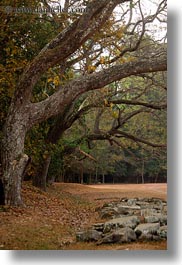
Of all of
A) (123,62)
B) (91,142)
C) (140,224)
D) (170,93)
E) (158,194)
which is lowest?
(140,224)

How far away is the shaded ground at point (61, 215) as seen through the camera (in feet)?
12.0

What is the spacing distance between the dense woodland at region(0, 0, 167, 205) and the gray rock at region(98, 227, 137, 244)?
20.8 inches

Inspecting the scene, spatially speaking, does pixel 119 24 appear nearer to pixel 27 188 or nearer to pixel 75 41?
pixel 75 41

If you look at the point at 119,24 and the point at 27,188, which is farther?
the point at 27,188

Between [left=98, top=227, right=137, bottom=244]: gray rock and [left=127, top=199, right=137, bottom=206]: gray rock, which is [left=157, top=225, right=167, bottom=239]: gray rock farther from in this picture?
[left=127, top=199, right=137, bottom=206]: gray rock

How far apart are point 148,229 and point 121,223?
0.25 meters

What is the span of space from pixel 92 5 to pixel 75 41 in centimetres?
40

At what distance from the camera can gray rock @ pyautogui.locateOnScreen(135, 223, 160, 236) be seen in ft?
12.1

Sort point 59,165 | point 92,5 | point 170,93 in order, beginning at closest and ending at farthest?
point 170,93 → point 92,5 → point 59,165

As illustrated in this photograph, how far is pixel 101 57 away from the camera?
16.0 ft

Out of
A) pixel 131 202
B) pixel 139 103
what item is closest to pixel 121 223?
pixel 131 202

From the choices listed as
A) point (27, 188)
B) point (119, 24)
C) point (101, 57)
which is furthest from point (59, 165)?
point (119, 24)

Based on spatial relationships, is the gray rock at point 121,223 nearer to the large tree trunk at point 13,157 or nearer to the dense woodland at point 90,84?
the dense woodland at point 90,84

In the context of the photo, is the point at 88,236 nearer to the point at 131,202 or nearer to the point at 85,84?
the point at 131,202
